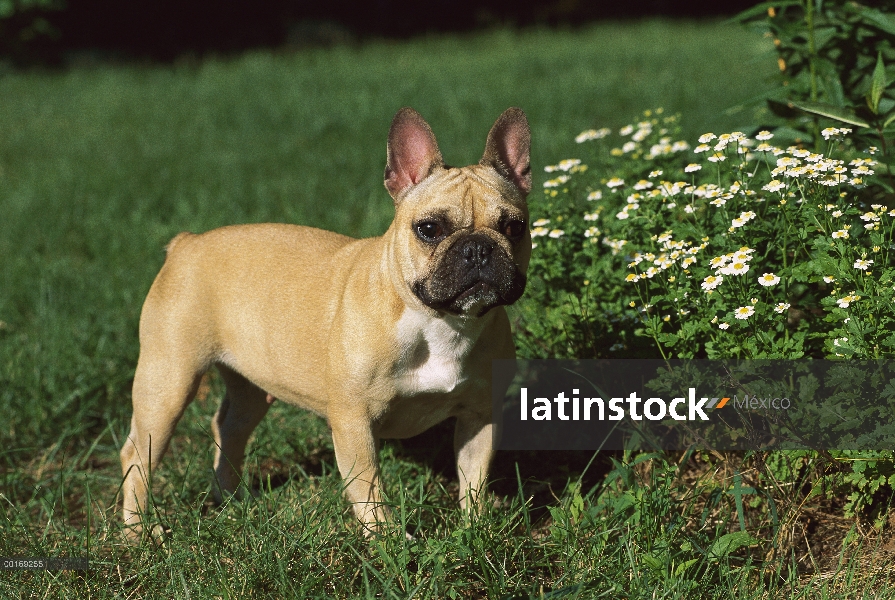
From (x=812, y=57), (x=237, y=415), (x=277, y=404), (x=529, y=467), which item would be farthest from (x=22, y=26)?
(x=812, y=57)

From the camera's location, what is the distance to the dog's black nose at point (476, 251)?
123 inches

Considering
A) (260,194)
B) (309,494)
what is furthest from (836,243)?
(260,194)

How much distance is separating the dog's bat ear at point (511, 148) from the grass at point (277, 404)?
1.03m

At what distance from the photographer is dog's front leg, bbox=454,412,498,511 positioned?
3547 mm

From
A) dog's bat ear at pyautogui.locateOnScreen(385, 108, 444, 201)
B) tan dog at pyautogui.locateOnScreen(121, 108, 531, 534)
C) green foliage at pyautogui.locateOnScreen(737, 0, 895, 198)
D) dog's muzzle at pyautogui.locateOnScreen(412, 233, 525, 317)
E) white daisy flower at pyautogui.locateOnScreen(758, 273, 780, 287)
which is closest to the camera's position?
white daisy flower at pyautogui.locateOnScreen(758, 273, 780, 287)

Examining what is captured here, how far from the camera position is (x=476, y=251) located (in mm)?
3172

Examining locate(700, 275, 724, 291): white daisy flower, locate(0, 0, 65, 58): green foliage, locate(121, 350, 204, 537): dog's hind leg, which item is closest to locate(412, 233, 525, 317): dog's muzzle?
locate(700, 275, 724, 291): white daisy flower

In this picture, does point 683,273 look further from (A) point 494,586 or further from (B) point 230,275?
(B) point 230,275

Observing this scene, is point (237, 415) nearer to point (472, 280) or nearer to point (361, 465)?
point (361, 465)

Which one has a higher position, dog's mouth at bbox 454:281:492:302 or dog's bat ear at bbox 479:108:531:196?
dog's bat ear at bbox 479:108:531:196

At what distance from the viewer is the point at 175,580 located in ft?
9.86

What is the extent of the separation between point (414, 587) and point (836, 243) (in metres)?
1.79

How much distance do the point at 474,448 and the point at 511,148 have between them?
3.95 ft

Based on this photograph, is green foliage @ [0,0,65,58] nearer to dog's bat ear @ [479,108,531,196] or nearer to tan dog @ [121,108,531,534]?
tan dog @ [121,108,531,534]
